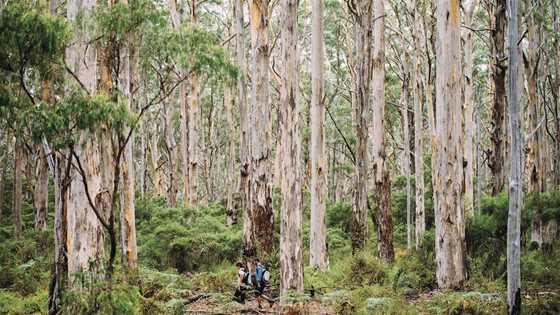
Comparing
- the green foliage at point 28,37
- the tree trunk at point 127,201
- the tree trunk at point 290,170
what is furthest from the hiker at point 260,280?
the green foliage at point 28,37

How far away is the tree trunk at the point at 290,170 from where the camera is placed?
1046 cm

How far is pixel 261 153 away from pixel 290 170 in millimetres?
2696

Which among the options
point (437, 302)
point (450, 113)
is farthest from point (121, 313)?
point (450, 113)

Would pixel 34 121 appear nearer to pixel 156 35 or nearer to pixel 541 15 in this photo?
pixel 156 35

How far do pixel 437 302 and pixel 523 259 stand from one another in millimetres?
4150

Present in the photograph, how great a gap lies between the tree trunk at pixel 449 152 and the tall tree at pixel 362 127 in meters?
3.70

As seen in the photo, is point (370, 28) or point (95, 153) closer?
point (95, 153)

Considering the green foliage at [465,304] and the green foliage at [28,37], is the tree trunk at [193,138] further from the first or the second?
the green foliage at [465,304]

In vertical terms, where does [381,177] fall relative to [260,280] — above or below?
above

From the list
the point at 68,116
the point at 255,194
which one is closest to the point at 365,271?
the point at 255,194

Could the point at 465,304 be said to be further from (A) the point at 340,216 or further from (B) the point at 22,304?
(A) the point at 340,216

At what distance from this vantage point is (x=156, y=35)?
31.8 ft

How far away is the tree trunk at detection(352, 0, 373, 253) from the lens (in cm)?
1474

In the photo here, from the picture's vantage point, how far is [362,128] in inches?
579
